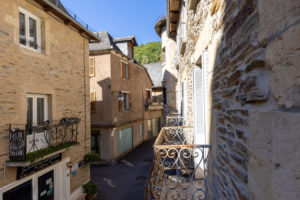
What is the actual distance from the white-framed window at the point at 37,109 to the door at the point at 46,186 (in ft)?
6.19

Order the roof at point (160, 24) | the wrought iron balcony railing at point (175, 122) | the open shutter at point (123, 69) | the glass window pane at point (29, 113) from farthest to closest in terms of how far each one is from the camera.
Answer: the roof at point (160, 24), the open shutter at point (123, 69), the wrought iron balcony railing at point (175, 122), the glass window pane at point (29, 113)

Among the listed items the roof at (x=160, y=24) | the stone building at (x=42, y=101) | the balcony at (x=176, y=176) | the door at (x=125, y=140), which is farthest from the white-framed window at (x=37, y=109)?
the roof at (x=160, y=24)

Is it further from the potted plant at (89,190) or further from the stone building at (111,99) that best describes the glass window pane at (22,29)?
the stone building at (111,99)

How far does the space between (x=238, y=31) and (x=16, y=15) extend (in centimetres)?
604

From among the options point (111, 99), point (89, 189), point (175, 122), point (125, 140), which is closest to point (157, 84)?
point (125, 140)

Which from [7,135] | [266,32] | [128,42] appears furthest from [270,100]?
[128,42]

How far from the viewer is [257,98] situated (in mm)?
1343

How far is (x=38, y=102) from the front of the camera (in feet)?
19.9

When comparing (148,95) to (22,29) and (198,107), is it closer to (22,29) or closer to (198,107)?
(22,29)

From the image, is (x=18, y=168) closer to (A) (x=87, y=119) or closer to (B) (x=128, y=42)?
(A) (x=87, y=119)

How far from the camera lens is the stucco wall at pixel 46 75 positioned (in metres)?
4.77

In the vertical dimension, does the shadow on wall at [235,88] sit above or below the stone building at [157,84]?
below

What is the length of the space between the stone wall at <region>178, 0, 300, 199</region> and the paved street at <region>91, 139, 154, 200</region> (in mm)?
7645

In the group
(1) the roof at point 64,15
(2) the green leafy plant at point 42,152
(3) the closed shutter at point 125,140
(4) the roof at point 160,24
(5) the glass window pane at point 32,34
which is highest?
(4) the roof at point 160,24
